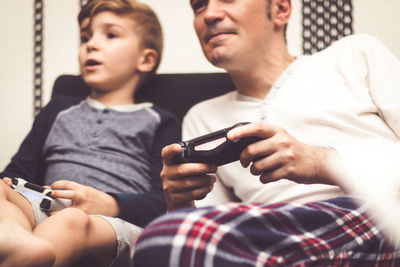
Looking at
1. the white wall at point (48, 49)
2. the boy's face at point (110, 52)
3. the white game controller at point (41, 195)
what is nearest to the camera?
the white game controller at point (41, 195)

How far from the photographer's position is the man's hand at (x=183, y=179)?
0.57 m

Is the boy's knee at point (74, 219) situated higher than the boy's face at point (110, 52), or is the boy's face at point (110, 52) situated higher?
the boy's face at point (110, 52)

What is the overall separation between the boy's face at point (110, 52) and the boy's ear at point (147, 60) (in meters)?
0.02

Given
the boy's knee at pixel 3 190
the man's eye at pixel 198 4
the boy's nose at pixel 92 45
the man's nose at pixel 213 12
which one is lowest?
the boy's knee at pixel 3 190

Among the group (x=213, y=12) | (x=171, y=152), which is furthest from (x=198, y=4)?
(x=171, y=152)

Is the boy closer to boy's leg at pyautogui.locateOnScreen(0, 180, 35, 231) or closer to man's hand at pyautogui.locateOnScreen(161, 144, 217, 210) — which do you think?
boy's leg at pyautogui.locateOnScreen(0, 180, 35, 231)

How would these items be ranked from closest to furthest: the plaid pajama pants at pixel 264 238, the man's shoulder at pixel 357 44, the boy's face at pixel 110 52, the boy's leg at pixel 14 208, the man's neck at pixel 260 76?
1. the plaid pajama pants at pixel 264 238
2. the boy's leg at pixel 14 208
3. the man's shoulder at pixel 357 44
4. the man's neck at pixel 260 76
5. the boy's face at pixel 110 52

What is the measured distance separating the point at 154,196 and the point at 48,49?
0.93 metres

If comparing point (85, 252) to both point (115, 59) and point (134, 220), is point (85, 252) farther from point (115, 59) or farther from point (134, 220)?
point (115, 59)

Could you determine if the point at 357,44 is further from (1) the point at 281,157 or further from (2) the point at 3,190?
(2) the point at 3,190

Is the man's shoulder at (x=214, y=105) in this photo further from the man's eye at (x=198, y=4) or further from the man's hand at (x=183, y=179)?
the man's hand at (x=183, y=179)

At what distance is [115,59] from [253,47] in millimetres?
454

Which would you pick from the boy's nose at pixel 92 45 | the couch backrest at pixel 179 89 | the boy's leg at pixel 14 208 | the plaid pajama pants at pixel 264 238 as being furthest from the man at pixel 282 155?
the boy's nose at pixel 92 45

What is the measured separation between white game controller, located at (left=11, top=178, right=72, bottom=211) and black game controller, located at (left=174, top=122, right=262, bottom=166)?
33 cm
